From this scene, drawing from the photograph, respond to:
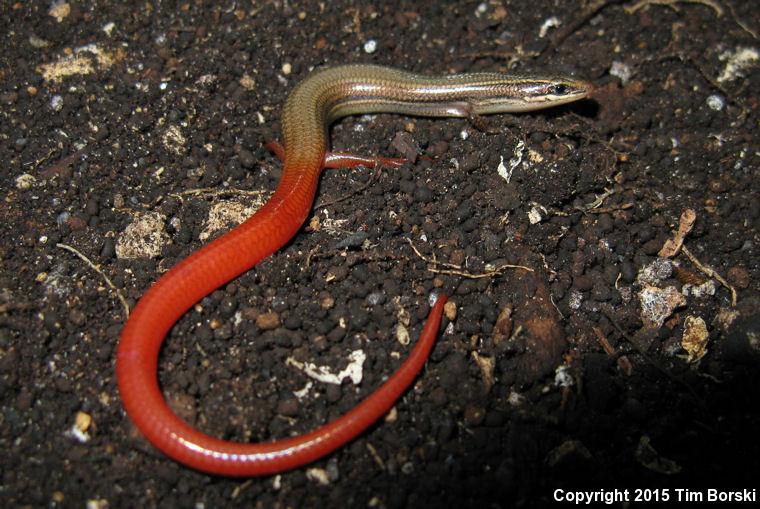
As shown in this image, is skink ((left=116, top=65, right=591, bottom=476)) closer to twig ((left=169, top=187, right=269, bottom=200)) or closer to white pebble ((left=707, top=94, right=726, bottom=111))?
twig ((left=169, top=187, right=269, bottom=200))

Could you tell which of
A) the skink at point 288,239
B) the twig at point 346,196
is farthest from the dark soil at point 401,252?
the skink at point 288,239

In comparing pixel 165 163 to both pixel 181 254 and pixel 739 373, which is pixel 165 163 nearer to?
pixel 181 254

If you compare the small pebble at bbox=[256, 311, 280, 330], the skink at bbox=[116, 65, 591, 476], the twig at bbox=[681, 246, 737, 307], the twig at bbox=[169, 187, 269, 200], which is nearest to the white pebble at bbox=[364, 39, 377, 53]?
the skink at bbox=[116, 65, 591, 476]

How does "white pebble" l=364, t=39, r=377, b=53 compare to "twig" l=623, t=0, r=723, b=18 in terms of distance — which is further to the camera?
"twig" l=623, t=0, r=723, b=18

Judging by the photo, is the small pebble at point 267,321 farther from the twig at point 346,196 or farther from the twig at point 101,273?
the twig at point 346,196

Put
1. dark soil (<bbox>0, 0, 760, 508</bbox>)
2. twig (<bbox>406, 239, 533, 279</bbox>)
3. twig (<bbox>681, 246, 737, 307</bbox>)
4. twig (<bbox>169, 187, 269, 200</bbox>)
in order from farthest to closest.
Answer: twig (<bbox>169, 187, 269, 200</bbox>) < twig (<bbox>681, 246, 737, 307</bbox>) < twig (<bbox>406, 239, 533, 279</bbox>) < dark soil (<bbox>0, 0, 760, 508</bbox>)

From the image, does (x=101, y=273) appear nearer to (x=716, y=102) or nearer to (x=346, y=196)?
(x=346, y=196)
